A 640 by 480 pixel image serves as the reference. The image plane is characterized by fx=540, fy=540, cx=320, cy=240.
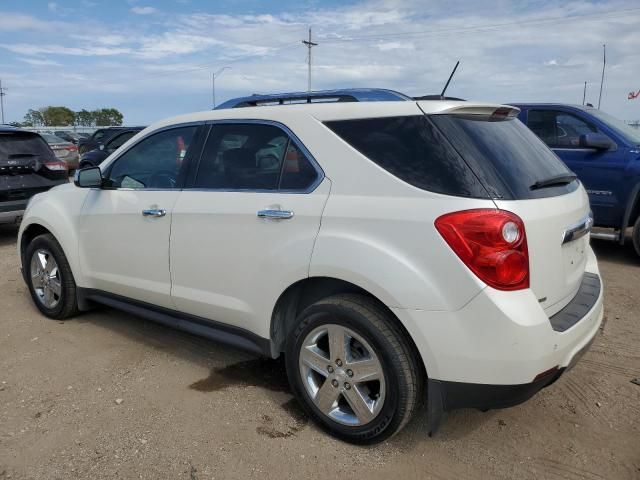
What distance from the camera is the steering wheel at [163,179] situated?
141 inches

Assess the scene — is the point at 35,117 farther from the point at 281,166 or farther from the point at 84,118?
the point at 281,166

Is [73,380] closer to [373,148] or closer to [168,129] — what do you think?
[168,129]

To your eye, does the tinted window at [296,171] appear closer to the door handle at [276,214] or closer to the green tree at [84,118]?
the door handle at [276,214]

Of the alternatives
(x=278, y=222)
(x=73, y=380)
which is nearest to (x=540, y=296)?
(x=278, y=222)

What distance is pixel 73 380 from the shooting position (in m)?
3.55

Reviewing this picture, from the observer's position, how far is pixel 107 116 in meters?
84.1

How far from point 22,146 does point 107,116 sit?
274 ft

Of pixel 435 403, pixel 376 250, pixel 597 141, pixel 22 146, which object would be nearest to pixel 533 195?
pixel 376 250

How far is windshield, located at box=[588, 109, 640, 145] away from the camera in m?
6.60

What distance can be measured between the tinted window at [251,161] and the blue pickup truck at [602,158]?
4.82 metres

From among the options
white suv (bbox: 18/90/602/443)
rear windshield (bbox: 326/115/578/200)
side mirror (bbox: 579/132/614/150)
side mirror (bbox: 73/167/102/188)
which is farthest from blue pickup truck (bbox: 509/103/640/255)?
side mirror (bbox: 73/167/102/188)

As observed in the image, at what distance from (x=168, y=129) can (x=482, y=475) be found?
2885 millimetres

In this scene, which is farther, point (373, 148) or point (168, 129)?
point (168, 129)

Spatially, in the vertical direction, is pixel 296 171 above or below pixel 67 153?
above
